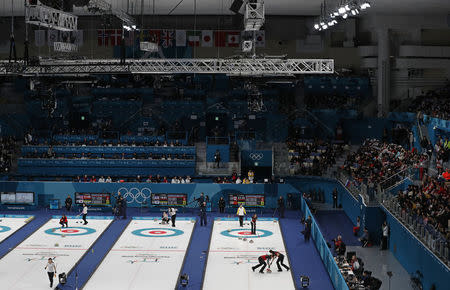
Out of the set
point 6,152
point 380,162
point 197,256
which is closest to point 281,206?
point 380,162

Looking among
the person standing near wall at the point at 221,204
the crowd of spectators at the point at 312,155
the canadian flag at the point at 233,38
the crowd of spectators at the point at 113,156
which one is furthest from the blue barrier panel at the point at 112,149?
the canadian flag at the point at 233,38

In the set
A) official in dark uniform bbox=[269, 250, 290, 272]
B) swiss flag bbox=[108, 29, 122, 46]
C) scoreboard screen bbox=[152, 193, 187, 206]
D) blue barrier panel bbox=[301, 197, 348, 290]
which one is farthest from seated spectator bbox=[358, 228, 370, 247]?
swiss flag bbox=[108, 29, 122, 46]

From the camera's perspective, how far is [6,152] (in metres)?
45.4

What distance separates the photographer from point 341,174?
133 feet

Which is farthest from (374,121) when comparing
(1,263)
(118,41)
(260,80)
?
(1,263)

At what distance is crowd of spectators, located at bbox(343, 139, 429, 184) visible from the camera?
1369 inches

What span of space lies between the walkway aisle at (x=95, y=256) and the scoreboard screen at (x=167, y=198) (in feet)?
11.0

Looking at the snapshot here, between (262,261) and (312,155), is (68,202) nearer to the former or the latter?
(262,261)

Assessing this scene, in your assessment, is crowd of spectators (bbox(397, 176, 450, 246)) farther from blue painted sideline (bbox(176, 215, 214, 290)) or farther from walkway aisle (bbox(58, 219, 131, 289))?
walkway aisle (bbox(58, 219, 131, 289))

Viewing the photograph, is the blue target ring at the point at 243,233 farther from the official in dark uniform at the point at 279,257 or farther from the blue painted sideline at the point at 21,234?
the blue painted sideline at the point at 21,234

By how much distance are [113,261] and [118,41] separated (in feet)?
87.6

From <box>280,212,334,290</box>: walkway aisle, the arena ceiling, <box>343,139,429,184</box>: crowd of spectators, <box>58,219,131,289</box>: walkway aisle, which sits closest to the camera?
<box>58,219,131,289</box>: walkway aisle

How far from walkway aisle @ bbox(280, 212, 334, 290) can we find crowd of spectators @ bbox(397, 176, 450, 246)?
4.37m

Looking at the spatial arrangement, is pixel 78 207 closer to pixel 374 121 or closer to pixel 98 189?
pixel 98 189
